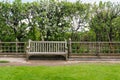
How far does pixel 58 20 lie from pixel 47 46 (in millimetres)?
2646

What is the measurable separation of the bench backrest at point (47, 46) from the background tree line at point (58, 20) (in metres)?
1.99

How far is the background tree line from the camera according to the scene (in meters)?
13.8

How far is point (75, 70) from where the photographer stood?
26.8 ft

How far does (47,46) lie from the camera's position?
12.0 m

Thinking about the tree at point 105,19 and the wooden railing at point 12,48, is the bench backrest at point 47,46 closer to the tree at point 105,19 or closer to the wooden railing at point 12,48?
the wooden railing at point 12,48

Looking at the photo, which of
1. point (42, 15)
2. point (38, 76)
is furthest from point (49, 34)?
point (38, 76)

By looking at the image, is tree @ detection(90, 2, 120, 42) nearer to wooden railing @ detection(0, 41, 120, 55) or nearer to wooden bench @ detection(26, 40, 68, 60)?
wooden railing @ detection(0, 41, 120, 55)

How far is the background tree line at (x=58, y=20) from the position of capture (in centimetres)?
1375

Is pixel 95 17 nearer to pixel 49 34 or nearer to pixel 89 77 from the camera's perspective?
pixel 49 34

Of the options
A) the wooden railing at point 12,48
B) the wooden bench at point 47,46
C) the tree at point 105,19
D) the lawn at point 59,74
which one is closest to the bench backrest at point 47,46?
the wooden bench at point 47,46

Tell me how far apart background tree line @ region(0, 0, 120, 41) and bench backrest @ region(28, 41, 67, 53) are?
1.99m

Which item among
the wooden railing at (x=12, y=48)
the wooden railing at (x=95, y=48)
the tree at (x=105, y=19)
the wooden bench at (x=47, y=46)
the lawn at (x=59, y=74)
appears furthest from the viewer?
the tree at (x=105, y=19)

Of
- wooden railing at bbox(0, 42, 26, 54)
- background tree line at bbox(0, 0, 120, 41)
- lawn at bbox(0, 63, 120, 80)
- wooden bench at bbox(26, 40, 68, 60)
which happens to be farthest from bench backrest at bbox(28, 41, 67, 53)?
lawn at bbox(0, 63, 120, 80)

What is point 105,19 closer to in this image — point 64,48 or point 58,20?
point 58,20
